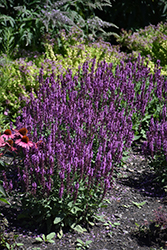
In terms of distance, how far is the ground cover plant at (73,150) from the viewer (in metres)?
3.21

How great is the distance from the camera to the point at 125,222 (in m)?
3.65

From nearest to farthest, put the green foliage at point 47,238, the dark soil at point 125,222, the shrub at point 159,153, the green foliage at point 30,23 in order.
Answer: the green foliage at point 47,238
the dark soil at point 125,222
the shrub at point 159,153
the green foliage at point 30,23

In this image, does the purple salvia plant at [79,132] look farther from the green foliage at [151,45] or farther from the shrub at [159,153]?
the green foliage at [151,45]

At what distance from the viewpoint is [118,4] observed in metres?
10.3

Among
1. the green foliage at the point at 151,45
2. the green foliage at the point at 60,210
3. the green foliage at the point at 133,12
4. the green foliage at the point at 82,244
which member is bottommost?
the green foliage at the point at 82,244

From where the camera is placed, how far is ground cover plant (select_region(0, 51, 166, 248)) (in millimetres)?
3215

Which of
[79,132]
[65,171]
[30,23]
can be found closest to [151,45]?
[30,23]

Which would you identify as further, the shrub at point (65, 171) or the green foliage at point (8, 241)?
the shrub at point (65, 171)

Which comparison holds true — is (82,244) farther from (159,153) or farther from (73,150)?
(159,153)

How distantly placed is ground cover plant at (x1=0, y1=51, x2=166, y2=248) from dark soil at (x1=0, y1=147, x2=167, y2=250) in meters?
0.14

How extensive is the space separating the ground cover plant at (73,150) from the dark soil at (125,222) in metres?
0.14

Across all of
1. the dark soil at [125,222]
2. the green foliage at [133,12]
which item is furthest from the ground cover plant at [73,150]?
the green foliage at [133,12]

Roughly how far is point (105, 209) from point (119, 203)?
246mm

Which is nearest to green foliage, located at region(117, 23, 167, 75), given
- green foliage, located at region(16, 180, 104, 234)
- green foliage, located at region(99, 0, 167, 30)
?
green foliage, located at region(99, 0, 167, 30)
